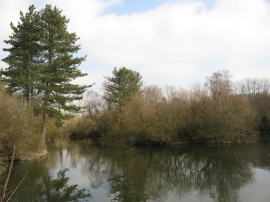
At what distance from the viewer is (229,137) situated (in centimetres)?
3212

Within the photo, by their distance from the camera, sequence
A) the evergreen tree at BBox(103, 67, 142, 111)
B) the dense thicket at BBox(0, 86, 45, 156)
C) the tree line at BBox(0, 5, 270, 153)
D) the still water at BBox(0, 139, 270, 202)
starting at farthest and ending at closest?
the evergreen tree at BBox(103, 67, 142, 111)
the tree line at BBox(0, 5, 270, 153)
the dense thicket at BBox(0, 86, 45, 156)
the still water at BBox(0, 139, 270, 202)

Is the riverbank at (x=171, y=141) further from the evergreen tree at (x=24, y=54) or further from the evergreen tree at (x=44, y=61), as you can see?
the evergreen tree at (x=24, y=54)

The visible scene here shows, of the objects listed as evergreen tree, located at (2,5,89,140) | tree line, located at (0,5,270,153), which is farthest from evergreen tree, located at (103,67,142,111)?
evergreen tree, located at (2,5,89,140)

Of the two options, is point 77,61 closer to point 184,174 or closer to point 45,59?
point 45,59

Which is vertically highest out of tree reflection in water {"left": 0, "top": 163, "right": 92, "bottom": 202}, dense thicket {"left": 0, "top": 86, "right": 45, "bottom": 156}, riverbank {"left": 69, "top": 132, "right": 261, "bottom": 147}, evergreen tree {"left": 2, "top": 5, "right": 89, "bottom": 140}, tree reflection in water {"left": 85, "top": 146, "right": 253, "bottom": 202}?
evergreen tree {"left": 2, "top": 5, "right": 89, "bottom": 140}

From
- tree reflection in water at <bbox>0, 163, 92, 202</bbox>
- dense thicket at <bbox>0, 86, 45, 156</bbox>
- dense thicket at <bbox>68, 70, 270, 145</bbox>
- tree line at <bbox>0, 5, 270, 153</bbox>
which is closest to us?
tree reflection in water at <bbox>0, 163, 92, 202</bbox>

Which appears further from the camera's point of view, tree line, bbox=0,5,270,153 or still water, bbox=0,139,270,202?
tree line, bbox=0,5,270,153

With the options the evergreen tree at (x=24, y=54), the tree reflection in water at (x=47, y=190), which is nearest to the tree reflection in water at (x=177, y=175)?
the tree reflection in water at (x=47, y=190)

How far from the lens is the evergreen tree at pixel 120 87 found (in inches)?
1705

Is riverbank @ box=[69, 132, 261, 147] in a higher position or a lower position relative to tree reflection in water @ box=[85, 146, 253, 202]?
higher

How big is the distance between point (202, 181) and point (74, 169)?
354 inches

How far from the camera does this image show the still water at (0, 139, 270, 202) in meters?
13.1

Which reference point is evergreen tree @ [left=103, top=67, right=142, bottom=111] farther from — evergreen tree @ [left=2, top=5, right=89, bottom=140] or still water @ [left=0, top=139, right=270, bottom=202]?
still water @ [left=0, top=139, right=270, bottom=202]

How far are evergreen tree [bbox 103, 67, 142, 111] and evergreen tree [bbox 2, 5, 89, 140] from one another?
→ 15.6 m
